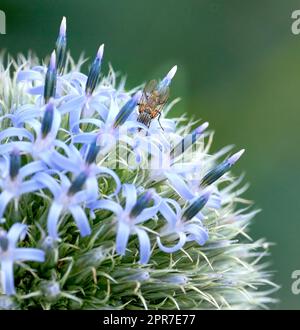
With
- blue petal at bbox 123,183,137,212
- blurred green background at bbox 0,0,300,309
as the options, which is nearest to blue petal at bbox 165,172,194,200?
blue petal at bbox 123,183,137,212

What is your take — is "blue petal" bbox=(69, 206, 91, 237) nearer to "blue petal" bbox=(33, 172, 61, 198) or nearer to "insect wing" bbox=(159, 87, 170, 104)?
"blue petal" bbox=(33, 172, 61, 198)

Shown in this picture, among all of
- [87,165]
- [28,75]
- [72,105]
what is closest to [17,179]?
[87,165]

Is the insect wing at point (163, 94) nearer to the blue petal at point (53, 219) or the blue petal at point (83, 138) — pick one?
the blue petal at point (83, 138)

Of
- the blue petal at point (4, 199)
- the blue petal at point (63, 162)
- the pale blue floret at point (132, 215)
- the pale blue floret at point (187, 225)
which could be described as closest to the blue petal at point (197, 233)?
the pale blue floret at point (187, 225)

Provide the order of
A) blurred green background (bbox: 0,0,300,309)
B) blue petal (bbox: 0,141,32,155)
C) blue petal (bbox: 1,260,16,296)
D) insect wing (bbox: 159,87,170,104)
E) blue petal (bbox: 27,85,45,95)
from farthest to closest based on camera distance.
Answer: blurred green background (bbox: 0,0,300,309), insect wing (bbox: 159,87,170,104), blue petal (bbox: 27,85,45,95), blue petal (bbox: 0,141,32,155), blue petal (bbox: 1,260,16,296)

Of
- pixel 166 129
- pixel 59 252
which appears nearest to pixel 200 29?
pixel 166 129
